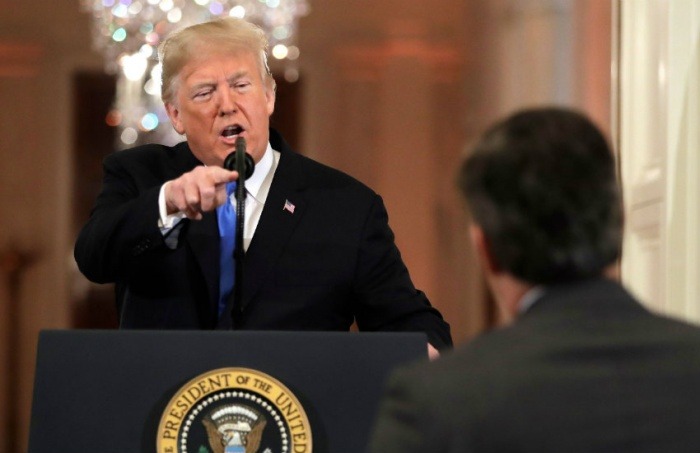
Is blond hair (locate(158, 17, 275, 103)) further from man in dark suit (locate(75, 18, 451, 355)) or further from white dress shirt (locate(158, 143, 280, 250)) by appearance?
white dress shirt (locate(158, 143, 280, 250))

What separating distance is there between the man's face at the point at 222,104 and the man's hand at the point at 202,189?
40cm

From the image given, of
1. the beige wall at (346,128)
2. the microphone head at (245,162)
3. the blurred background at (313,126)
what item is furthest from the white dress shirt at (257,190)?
the beige wall at (346,128)

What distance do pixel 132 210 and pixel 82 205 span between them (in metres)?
5.96

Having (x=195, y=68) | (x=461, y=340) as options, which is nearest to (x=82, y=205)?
(x=461, y=340)

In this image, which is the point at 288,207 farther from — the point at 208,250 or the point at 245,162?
the point at 245,162

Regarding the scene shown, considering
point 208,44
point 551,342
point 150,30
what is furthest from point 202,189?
point 150,30

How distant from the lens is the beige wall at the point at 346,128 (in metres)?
7.78

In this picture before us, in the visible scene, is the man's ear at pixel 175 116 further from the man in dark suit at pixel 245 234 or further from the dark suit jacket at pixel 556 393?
the dark suit jacket at pixel 556 393

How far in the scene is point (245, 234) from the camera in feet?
7.17

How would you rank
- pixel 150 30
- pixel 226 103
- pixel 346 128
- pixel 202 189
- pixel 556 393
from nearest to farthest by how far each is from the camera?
pixel 556 393, pixel 202 189, pixel 226 103, pixel 150 30, pixel 346 128

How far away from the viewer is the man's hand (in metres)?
1.78

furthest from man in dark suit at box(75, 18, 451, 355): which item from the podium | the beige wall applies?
the beige wall

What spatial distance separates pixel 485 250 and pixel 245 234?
1.05m

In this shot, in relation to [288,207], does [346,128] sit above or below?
above
